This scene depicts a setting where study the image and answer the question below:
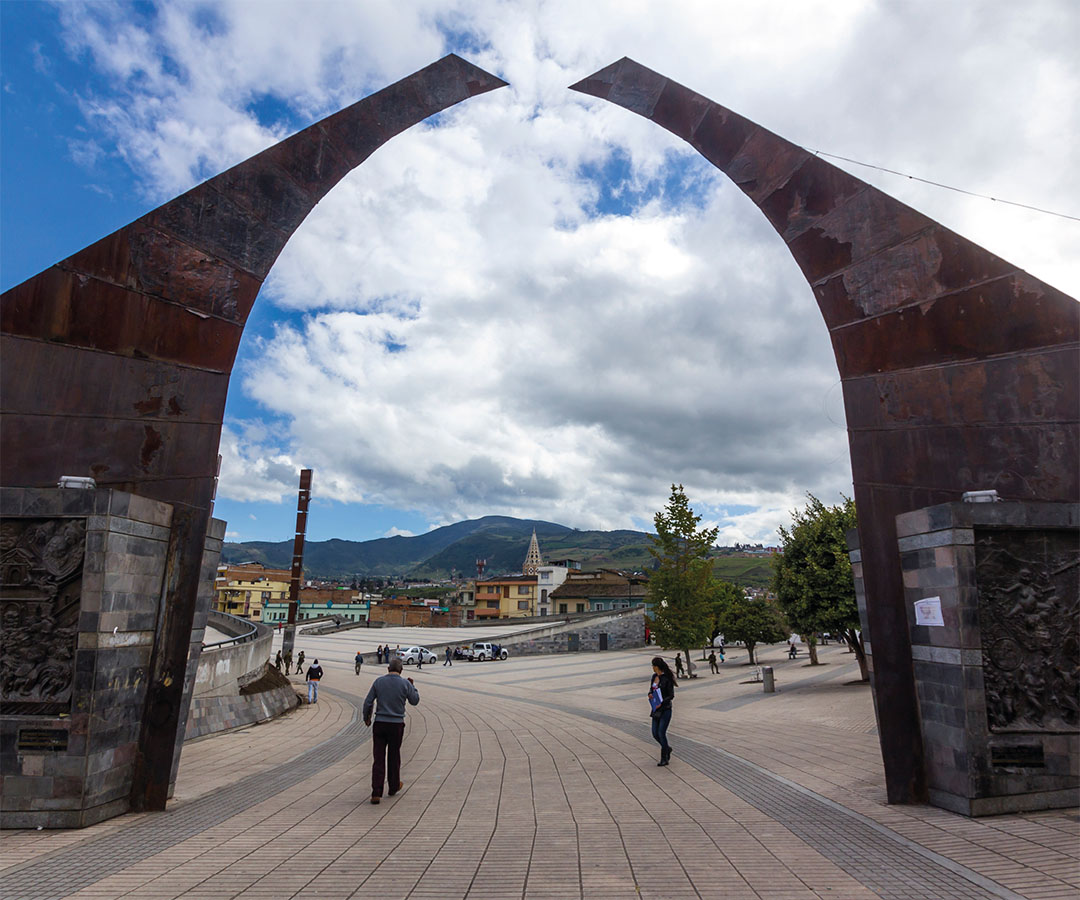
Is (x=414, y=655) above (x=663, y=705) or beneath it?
beneath

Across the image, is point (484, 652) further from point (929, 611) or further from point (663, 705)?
point (929, 611)

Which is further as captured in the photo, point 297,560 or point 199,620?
point 297,560

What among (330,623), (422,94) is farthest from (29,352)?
(330,623)

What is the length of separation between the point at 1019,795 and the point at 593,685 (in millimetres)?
20758

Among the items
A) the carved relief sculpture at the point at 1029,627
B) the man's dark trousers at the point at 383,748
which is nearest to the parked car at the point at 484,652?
the man's dark trousers at the point at 383,748

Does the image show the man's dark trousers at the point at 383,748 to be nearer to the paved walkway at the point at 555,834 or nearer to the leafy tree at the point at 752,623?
the paved walkway at the point at 555,834

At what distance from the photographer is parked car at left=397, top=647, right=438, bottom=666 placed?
40.1m

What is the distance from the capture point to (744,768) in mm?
9547

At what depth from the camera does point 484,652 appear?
44344mm

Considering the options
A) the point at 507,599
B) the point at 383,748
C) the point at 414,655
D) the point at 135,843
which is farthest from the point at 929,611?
the point at 507,599

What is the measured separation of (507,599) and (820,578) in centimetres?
6765

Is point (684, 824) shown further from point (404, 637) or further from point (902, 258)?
point (404, 637)

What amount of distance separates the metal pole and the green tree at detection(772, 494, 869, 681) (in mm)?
24158

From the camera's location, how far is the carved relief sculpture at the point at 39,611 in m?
7.03
